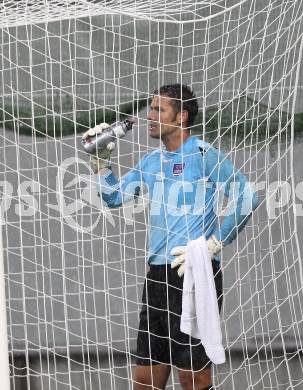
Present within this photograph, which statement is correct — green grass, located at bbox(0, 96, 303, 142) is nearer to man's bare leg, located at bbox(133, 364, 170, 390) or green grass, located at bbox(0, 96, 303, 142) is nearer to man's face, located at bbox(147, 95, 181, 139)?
man's face, located at bbox(147, 95, 181, 139)

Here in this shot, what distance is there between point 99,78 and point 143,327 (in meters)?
0.89

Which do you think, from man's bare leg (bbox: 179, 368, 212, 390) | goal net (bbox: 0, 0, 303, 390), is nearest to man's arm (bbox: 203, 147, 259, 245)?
goal net (bbox: 0, 0, 303, 390)

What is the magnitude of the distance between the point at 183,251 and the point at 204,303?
0.18m

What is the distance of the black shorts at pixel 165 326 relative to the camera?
3.23 m

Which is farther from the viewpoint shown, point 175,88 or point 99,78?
point 99,78

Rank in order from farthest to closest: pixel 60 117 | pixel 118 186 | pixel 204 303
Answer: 1. pixel 60 117
2. pixel 118 186
3. pixel 204 303

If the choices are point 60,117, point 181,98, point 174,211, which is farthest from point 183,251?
point 60,117

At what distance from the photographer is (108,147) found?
3.24 m

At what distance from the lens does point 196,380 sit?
322cm

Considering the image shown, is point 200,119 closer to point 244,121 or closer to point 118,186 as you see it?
point 244,121

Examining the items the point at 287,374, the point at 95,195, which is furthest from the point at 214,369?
the point at 95,195

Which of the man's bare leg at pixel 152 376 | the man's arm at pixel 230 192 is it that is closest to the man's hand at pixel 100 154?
the man's arm at pixel 230 192

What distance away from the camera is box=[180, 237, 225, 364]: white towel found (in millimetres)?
3113

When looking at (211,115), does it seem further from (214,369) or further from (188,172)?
(214,369)
